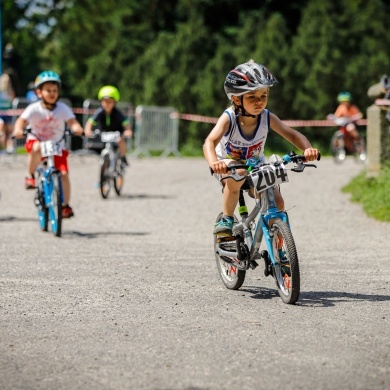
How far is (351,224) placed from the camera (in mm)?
13242

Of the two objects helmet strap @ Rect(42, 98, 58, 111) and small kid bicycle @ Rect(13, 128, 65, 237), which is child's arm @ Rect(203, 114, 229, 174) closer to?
small kid bicycle @ Rect(13, 128, 65, 237)

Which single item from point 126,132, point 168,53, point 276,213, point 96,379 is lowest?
point 96,379

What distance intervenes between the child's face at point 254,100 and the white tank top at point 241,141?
0.14 m

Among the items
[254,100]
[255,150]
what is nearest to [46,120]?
[255,150]

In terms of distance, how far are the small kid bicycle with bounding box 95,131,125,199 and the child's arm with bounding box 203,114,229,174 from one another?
945cm

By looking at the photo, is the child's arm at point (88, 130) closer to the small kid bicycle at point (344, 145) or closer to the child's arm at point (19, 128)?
the child's arm at point (19, 128)

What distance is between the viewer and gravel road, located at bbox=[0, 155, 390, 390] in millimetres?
5578

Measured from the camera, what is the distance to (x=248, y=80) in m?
7.74

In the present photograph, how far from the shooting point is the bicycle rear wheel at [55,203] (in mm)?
12133

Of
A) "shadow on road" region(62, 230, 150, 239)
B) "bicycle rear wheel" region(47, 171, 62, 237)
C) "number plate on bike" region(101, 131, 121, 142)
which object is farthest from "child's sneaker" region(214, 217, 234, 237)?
"number plate on bike" region(101, 131, 121, 142)

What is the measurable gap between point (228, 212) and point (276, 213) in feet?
2.15

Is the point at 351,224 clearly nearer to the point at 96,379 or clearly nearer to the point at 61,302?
the point at 61,302

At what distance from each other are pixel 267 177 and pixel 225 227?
2.69 feet

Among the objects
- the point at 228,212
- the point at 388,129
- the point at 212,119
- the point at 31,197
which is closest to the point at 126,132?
the point at 31,197
